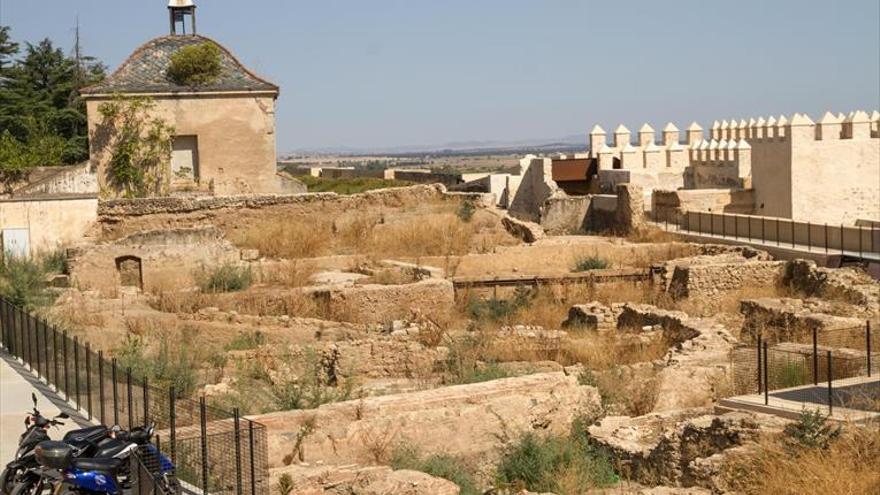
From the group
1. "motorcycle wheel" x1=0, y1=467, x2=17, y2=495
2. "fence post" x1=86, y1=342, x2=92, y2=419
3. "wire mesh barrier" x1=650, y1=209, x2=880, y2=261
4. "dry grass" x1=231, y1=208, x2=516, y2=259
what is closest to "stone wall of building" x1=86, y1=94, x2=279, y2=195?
"dry grass" x1=231, y1=208, x2=516, y2=259

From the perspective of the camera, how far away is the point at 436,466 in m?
13.0

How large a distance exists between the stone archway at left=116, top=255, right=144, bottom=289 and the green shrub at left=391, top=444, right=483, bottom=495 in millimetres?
14792

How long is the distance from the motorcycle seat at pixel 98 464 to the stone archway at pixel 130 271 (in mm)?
16674

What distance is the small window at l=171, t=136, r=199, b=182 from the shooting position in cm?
3350

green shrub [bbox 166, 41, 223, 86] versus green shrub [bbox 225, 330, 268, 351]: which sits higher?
green shrub [bbox 166, 41, 223, 86]

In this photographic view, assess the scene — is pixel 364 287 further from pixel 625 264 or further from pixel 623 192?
pixel 623 192

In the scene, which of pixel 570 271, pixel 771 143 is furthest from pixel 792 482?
pixel 771 143

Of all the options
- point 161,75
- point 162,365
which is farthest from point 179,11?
point 162,365

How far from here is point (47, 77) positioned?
51.0 meters

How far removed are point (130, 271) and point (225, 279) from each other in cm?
342

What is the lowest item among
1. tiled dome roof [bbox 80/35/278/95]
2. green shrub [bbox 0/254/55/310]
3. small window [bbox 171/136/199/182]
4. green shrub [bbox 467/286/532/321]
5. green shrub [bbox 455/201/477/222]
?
green shrub [bbox 467/286/532/321]

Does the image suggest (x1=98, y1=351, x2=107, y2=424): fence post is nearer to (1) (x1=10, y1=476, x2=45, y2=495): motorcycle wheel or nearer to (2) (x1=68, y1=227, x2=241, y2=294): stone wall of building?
(1) (x1=10, y1=476, x2=45, y2=495): motorcycle wheel

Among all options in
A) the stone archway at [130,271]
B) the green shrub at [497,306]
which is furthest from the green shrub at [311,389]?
the stone archway at [130,271]

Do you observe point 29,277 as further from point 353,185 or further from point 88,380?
point 353,185
